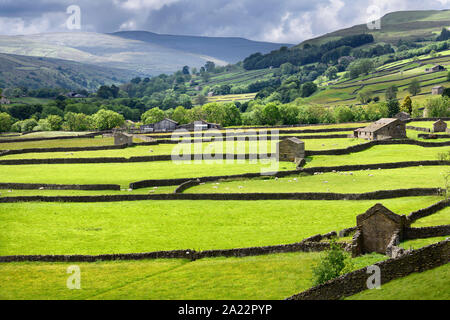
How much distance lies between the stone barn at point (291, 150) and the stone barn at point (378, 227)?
42796mm

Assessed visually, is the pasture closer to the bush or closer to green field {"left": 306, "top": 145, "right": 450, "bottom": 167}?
green field {"left": 306, "top": 145, "right": 450, "bottom": 167}

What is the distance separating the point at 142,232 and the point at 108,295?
13.9m

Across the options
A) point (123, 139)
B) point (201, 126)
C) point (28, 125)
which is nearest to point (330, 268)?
point (123, 139)

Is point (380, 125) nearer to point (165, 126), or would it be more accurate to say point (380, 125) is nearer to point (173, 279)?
point (173, 279)

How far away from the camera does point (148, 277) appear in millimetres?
33906

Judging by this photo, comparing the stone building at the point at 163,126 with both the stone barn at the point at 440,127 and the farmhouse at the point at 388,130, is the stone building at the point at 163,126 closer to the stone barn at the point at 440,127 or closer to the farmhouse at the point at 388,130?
the farmhouse at the point at 388,130

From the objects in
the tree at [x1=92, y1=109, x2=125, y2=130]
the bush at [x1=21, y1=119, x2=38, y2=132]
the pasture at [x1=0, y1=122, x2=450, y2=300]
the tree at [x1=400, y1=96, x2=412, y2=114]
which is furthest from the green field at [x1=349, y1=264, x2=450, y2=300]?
the bush at [x1=21, y1=119, x2=38, y2=132]

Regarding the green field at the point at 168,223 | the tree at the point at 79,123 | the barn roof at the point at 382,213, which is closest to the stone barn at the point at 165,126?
the tree at the point at 79,123

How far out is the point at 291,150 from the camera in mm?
78688

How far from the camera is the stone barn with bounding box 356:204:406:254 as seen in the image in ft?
113

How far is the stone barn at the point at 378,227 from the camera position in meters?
34.4

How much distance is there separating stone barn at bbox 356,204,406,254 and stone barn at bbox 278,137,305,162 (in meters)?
42.8

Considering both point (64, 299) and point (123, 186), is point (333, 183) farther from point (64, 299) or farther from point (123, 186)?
point (64, 299)
